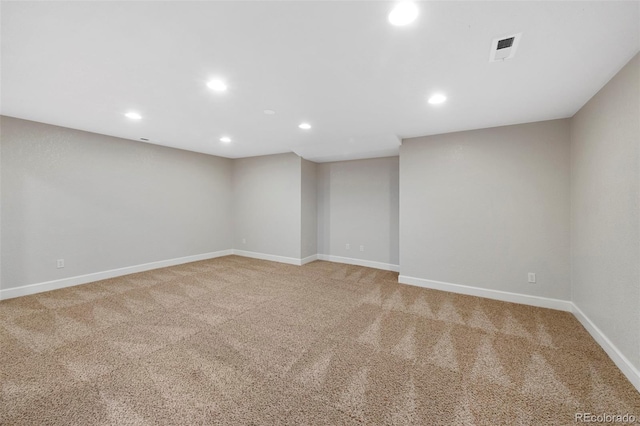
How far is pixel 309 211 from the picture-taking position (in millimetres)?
5691

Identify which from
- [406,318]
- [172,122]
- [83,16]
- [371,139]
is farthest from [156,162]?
[406,318]

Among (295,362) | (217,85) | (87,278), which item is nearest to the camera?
(295,362)

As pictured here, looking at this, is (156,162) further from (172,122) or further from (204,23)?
(204,23)

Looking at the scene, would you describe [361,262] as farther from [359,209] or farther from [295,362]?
[295,362]

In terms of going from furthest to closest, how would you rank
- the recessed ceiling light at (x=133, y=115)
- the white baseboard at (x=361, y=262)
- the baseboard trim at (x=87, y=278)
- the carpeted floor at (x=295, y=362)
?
the white baseboard at (x=361, y=262)
the baseboard trim at (x=87, y=278)
the recessed ceiling light at (x=133, y=115)
the carpeted floor at (x=295, y=362)

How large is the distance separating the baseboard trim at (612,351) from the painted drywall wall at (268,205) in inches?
171

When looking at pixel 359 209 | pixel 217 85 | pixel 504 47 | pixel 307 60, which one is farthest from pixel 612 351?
pixel 217 85

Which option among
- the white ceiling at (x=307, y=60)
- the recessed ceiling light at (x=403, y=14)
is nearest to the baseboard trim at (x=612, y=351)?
the white ceiling at (x=307, y=60)

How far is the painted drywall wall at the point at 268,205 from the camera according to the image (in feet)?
18.0

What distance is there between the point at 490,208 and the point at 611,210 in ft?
4.44

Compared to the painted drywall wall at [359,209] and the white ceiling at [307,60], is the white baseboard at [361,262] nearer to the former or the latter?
the painted drywall wall at [359,209]

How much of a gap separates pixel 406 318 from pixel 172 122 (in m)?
4.06

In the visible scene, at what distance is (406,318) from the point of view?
2934 millimetres

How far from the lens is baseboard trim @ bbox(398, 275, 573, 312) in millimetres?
3176
